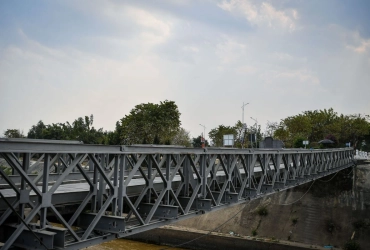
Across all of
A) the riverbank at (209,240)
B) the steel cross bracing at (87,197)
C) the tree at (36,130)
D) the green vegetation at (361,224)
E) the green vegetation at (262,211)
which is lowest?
the riverbank at (209,240)

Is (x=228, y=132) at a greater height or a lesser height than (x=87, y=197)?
greater

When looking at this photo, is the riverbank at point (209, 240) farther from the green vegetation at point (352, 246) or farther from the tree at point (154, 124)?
the tree at point (154, 124)

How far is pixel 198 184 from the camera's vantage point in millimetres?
12656

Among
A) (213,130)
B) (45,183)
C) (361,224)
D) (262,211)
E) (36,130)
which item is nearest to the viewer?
(45,183)

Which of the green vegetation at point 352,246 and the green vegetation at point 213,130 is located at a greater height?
the green vegetation at point 213,130

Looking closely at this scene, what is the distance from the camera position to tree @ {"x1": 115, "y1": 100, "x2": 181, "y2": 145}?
64.5 meters

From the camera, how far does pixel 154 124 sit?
64.6 meters

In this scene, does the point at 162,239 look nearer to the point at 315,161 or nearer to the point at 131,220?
the point at 315,161

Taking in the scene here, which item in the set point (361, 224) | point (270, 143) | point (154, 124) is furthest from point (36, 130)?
point (361, 224)

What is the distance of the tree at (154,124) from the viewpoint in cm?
6450

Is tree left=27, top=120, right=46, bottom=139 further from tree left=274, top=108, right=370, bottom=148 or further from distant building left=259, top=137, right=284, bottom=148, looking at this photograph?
distant building left=259, top=137, right=284, bottom=148

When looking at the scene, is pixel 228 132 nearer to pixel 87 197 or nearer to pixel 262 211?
pixel 262 211

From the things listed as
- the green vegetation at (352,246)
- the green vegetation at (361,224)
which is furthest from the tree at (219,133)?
the green vegetation at (352,246)

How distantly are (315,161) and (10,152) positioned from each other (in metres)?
24.5
